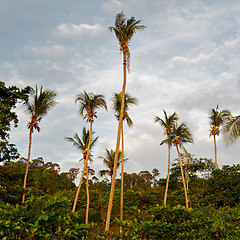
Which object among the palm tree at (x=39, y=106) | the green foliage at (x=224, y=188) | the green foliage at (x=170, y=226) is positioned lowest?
the green foliage at (x=170, y=226)

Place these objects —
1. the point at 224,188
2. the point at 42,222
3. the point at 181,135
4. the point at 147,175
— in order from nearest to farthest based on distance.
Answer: the point at 42,222
the point at 224,188
the point at 181,135
the point at 147,175

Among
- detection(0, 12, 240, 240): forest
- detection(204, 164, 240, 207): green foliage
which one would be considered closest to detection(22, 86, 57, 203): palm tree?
detection(0, 12, 240, 240): forest

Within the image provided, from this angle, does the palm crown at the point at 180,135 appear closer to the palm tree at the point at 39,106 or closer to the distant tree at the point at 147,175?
the palm tree at the point at 39,106

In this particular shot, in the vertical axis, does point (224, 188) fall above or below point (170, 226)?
above

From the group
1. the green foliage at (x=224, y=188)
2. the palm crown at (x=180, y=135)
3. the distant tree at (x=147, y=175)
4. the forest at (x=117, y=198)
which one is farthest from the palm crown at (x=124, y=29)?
the distant tree at (x=147, y=175)

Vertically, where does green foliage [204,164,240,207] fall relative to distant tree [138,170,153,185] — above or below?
below

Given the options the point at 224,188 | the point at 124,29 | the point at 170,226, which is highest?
the point at 124,29

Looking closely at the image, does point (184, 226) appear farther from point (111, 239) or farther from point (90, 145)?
point (90, 145)

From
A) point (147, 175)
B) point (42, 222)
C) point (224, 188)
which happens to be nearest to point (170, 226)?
point (42, 222)

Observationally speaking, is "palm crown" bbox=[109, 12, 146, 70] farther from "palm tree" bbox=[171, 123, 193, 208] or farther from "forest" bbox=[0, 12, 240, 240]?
"palm tree" bbox=[171, 123, 193, 208]

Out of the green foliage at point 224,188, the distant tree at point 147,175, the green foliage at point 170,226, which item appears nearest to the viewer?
the green foliage at point 170,226

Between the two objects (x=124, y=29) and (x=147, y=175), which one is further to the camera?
(x=147, y=175)

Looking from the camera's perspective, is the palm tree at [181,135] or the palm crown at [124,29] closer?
the palm crown at [124,29]

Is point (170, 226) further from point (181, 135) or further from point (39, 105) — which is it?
point (181, 135)
